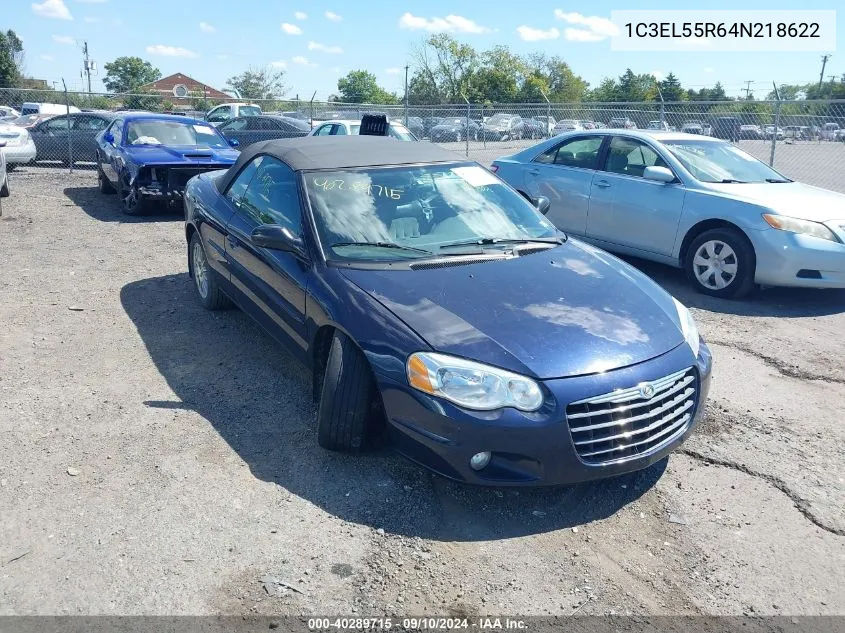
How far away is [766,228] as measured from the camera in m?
6.69

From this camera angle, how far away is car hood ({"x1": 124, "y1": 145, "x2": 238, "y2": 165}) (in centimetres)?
1031

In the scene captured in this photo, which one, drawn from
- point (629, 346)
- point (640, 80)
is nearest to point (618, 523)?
point (629, 346)

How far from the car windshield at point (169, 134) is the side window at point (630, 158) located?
20.6ft

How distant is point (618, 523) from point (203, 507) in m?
1.90

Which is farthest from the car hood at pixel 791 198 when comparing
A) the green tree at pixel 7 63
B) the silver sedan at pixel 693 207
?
the green tree at pixel 7 63

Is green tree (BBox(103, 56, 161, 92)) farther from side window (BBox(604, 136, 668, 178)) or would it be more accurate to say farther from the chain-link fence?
side window (BBox(604, 136, 668, 178))

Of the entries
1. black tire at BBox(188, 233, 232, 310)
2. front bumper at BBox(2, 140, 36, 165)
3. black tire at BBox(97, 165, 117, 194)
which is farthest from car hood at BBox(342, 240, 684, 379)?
front bumper at BBox(2, 140, 36, 165)

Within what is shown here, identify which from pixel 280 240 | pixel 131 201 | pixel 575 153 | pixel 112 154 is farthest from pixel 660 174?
pixel 112 154

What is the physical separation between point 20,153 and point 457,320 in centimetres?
1547

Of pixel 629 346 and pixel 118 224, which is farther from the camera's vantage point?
pixel 118 224

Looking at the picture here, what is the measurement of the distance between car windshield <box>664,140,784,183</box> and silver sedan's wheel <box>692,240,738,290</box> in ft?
2.43

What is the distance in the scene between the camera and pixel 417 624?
8.80 ft

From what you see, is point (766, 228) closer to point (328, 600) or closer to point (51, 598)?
point (328, 600)

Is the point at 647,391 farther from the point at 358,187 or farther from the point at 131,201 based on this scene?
the point at 131,201
